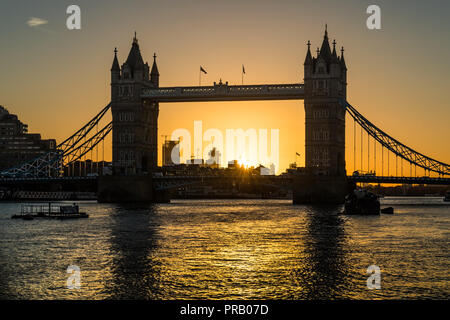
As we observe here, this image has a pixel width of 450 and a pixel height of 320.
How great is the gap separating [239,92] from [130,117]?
21.9 meters

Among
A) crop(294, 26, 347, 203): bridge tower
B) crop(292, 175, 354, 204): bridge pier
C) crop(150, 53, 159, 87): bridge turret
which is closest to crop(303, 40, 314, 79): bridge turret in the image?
crop(294, 26, 347, 203): bridge tower

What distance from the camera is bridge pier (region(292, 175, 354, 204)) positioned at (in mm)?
109312

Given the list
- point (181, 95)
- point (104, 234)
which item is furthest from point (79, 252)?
point (181, 95)

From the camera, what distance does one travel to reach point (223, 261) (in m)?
38.5

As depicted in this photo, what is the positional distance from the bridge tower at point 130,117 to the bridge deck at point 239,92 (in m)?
8.15

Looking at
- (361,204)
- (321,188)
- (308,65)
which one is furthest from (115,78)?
(361,204)

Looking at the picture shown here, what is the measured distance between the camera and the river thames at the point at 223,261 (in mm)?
29531

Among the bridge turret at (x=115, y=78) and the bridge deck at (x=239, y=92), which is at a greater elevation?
the bridge turret at (x=115, y=78)

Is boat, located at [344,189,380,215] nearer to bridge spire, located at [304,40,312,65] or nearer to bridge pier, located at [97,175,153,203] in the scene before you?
bridge spire, located at [304,40,312,65]

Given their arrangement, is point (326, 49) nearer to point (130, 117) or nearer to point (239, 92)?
point (239, 92)
